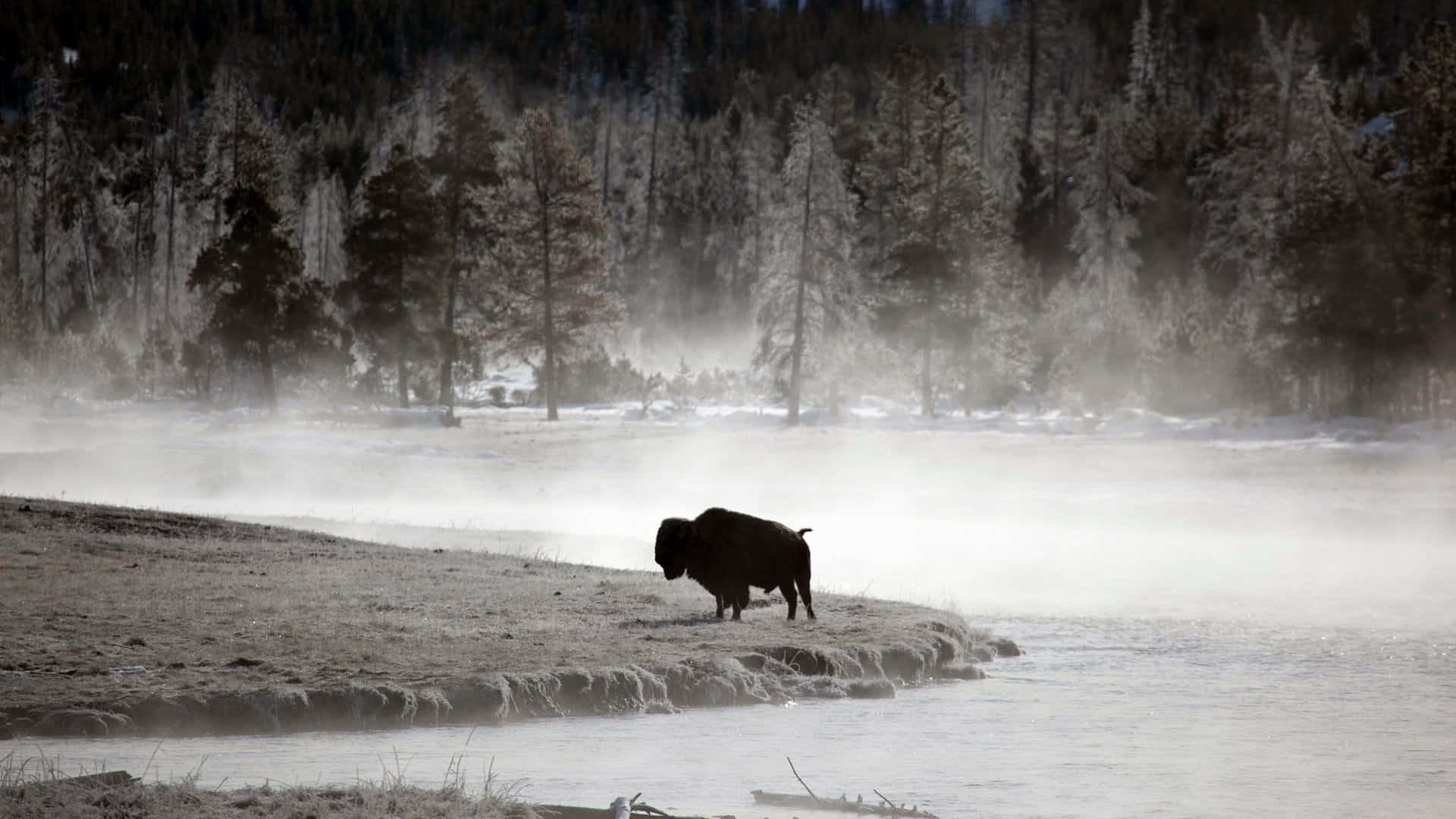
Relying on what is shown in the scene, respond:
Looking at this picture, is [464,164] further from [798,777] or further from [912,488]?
[798,777]

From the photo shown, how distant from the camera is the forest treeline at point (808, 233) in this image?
167 ft

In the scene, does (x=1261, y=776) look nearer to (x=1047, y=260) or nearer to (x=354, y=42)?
(x=1047, y=260)

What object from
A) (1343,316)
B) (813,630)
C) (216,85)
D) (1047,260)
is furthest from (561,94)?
(813,630)

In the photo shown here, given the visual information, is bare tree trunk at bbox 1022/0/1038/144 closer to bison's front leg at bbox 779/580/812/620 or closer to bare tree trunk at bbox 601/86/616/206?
bare tree trunk at bbox 601/86/616/206

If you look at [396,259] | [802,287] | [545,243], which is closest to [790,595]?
[802,287]

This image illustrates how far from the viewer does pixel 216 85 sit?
121938 millimetres

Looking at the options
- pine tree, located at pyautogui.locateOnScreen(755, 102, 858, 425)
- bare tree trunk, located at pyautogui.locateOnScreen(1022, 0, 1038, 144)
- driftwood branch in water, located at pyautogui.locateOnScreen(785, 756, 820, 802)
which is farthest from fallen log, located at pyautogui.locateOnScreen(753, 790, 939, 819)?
bare tree trunk, located at pyautogui.locateOnScreen(1022, 0, 1038, 144)

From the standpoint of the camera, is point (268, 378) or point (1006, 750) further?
point (268, 378)

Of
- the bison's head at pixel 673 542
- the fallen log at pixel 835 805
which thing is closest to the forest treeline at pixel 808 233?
the bison's head at pixel 673 542

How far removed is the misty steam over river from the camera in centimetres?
1000

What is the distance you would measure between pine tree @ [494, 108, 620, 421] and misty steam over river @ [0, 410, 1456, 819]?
6.46 meters

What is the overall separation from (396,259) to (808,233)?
15.6 metres

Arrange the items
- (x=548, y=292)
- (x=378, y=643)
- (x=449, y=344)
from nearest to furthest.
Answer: (x=378, y=643) < (x=449, y=344) < (x=548, y=292)

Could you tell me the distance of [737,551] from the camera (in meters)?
14.7
